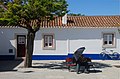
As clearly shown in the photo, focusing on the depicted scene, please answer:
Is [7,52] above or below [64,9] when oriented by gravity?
below

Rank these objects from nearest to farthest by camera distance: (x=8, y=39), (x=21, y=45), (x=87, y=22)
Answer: (x=8, y=39), (x=21, y=45), (x=87, y=22)

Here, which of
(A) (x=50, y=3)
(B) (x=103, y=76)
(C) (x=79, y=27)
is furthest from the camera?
(C) (x=79, y=27)

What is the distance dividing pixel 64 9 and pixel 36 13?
6.40ft

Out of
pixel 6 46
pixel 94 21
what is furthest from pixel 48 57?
pixel 94 21

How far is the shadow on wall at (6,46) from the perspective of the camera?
89.6ft

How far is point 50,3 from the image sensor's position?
61.3 ft

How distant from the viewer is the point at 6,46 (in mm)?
27391

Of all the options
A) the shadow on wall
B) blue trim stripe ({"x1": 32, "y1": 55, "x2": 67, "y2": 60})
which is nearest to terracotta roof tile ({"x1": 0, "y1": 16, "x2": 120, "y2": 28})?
blue trim stripe ({"x1": 32, "y1": 55, "x2": 67, "y2": 60})

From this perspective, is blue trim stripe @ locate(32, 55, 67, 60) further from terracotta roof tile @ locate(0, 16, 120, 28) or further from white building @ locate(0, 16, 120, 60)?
terracotta roof tile @ locate(0, 16, 120, 28)

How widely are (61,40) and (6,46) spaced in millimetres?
4850

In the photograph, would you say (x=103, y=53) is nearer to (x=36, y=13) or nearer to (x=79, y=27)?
(x=79, y=27)

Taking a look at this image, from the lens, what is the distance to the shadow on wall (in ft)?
89.6

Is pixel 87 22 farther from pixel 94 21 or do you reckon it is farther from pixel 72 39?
pixel 72 39

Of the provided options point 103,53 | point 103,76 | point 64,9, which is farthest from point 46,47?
point 103,76
